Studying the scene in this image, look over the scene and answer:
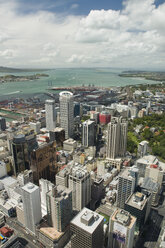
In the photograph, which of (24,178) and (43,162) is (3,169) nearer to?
(24,178)

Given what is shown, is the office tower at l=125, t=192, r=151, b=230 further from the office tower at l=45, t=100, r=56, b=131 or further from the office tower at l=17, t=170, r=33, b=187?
the office tower at l=45, t=100, r=56, b=131

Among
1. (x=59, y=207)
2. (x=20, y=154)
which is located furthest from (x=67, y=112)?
(x=59, y=207)

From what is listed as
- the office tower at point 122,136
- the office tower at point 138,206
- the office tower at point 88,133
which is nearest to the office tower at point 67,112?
the office tower at point 88,133

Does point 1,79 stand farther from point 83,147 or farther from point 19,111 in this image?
point 83,147

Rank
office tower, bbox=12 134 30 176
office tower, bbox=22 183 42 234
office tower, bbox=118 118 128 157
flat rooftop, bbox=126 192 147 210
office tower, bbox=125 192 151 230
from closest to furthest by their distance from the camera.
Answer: office tower, bbox=22 183 42 234 < office tower, bbox=125 192 151 230 < flat rooftop, bbox=126 192 147 210 < office tower, bbox=12 134 30 176 < office tower, bbox=118 118 128 157

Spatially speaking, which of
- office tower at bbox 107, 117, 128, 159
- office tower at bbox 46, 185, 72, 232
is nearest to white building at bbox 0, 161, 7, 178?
office tower at bbox 46, 185, 72, 232

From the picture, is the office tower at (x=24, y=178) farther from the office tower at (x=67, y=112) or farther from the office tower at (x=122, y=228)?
the office tower at (x=67, y=112)

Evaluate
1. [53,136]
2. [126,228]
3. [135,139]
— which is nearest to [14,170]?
[53,136]
